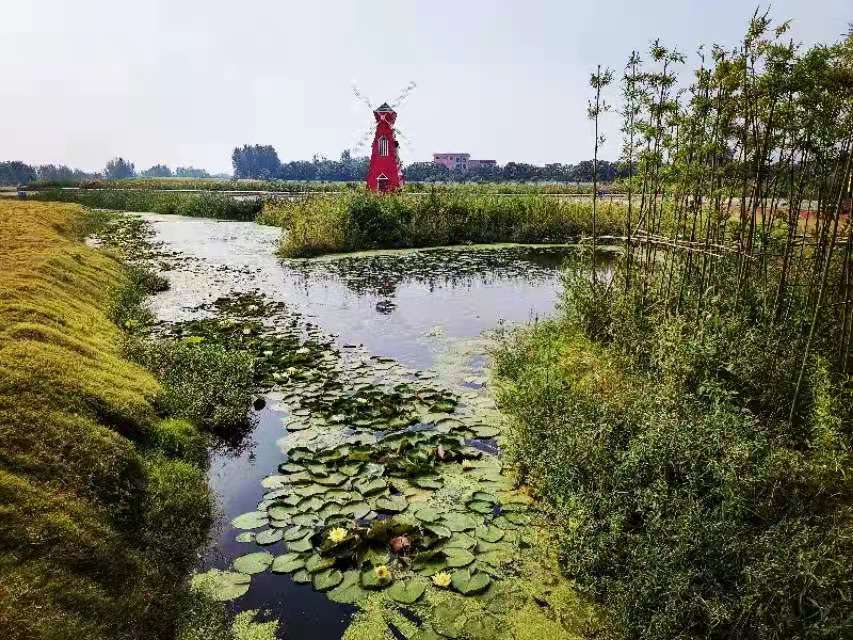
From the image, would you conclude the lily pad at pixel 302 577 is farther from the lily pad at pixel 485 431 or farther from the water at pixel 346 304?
the lily pad at pixel 485 431

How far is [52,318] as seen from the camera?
5730 millimetres

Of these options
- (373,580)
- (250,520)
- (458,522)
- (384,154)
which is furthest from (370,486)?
(384,154)

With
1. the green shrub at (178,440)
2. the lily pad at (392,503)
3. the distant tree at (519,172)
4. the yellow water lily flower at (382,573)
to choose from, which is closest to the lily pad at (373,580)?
the yellow water lily flower at (382,573)

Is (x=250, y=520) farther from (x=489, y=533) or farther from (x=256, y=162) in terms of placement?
(x=256, y=162)

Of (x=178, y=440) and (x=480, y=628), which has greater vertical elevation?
(x=178, y=440)

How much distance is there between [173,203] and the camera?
97.6 feet

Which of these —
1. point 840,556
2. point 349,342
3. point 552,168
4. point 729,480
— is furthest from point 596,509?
point 552,168

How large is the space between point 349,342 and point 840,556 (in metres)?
6.73

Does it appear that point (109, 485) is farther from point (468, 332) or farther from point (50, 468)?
point (468, 332)

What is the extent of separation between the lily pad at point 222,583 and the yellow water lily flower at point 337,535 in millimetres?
590

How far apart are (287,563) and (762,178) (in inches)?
221

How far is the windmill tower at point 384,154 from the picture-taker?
1128 inches

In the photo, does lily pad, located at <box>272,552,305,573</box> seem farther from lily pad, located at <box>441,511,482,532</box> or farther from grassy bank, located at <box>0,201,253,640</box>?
lily pad, located at <box>441,511,482,532</box>

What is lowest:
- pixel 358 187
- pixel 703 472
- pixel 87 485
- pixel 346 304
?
pixel 346 304
